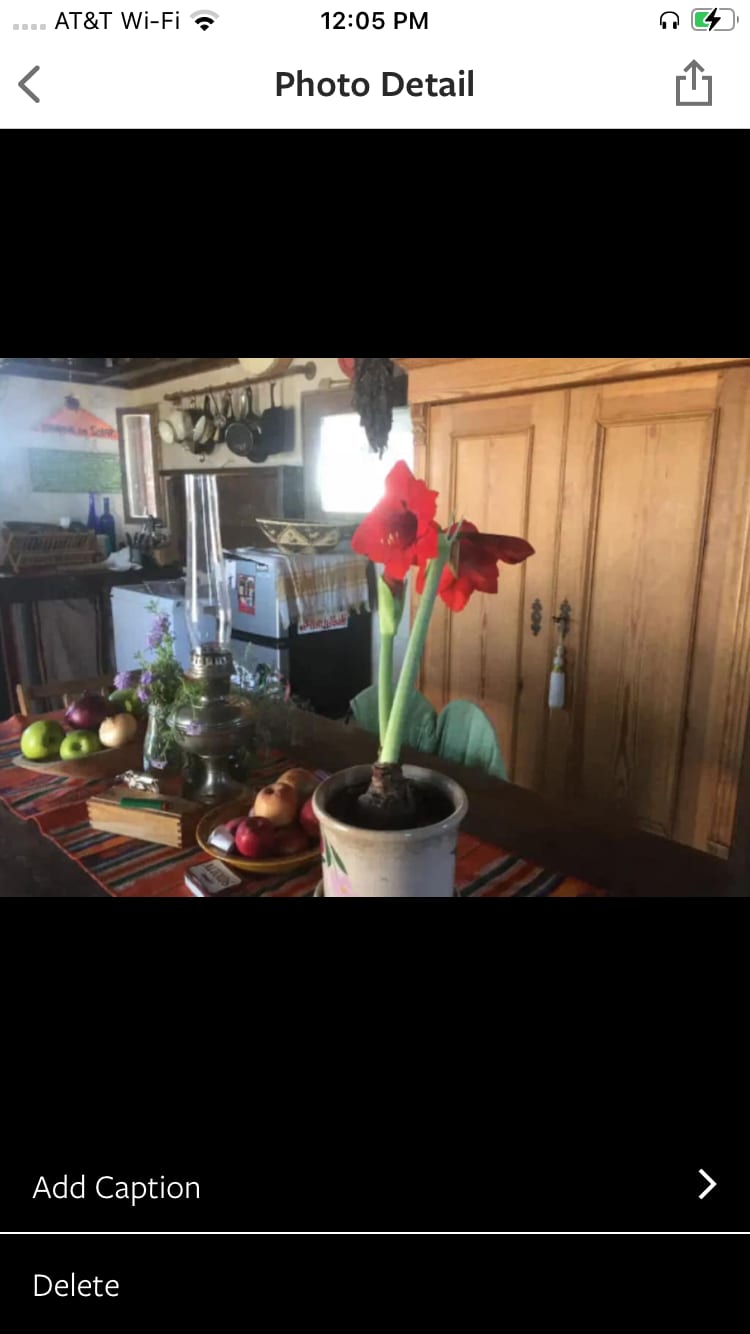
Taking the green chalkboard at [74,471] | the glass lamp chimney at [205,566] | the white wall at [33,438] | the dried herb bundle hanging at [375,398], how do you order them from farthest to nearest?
the green chalkboard at [74,471], the white wall at [33,438], the dried herb bundle hanging at [375,398], the glass lamp chimney at [205,566]

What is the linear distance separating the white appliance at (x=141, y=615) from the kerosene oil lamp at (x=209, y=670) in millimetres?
1621

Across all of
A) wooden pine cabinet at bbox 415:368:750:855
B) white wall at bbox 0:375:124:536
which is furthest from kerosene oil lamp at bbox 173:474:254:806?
white wall at bbox 0:375:124:536

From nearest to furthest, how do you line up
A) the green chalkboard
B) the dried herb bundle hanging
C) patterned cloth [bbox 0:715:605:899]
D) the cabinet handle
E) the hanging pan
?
patterned cloth [bbox 0:715:605:899] → the cabinet handle → the dried herb bundle hanging → the hanging pan → the green chalkboard

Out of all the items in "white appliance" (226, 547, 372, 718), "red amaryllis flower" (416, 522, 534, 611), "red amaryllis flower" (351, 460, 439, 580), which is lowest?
"white appliance" (226, 547, 372, 718)

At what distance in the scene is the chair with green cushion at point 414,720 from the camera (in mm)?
1312

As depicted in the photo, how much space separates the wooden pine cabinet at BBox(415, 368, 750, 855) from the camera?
120 cm

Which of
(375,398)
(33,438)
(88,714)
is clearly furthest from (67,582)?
(88,714)

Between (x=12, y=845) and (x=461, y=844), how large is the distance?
510 mm

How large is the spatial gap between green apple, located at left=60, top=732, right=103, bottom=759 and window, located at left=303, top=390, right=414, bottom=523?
1.50 meters

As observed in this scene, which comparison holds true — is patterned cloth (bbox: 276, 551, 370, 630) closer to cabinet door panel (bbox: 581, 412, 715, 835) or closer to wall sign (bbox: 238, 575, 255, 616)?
wall sign (bbox: 238, 575, 255, 616)

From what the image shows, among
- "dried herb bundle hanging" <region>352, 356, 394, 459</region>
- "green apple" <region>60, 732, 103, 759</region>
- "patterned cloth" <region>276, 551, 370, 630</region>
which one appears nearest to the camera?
"green apple" <region>60, 732, 103, 759</region>
